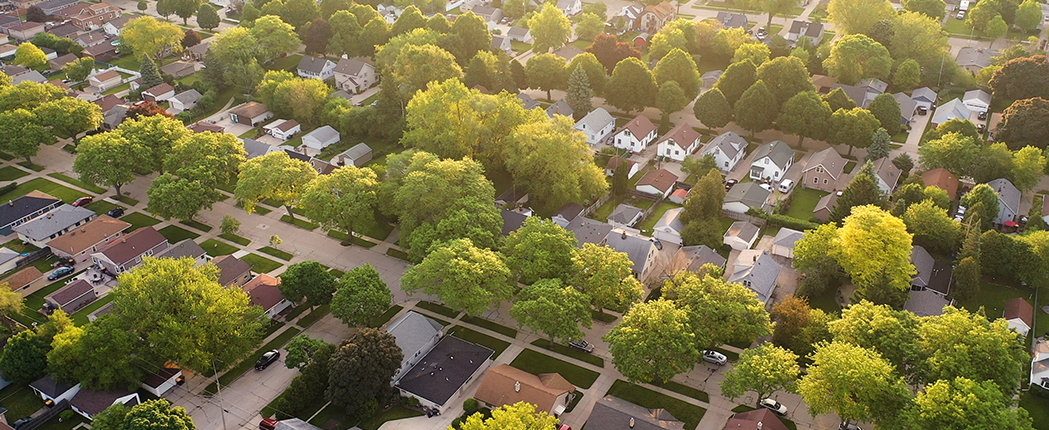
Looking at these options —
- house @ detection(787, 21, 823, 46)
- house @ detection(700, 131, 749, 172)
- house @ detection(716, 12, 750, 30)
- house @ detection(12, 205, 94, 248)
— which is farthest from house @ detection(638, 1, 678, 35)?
house @ detection(12, 205, 94, 248)

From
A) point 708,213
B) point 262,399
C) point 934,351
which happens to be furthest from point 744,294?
point 262,399

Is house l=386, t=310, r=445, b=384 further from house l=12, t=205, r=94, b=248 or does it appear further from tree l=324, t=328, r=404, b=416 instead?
house l=12, t=205, r=94, b=248

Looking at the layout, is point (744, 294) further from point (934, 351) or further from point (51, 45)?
point (51, 45)

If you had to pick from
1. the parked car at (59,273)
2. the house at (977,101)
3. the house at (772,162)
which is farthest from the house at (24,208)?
the house at (977,101)

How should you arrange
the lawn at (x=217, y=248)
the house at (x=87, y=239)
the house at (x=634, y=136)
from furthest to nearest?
the house at (x=634, y=136) → the lawn at (x=217, y=248) → the house at (x=87, y=239)

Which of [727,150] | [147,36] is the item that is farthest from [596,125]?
[147,36]

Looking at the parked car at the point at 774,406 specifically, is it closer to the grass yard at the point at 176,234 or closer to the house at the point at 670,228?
the house at the point at 670,228
